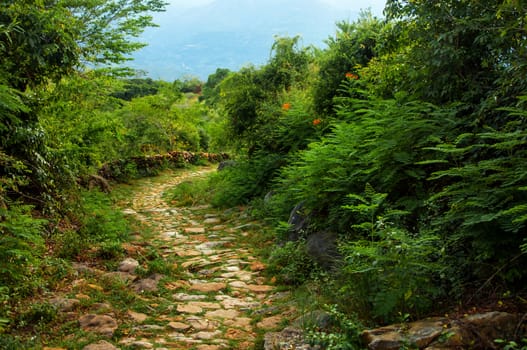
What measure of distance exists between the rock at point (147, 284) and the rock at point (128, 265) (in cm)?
29

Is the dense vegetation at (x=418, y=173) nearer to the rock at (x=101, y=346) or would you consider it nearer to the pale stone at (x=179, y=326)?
the pale stone at (x=179, y=326)

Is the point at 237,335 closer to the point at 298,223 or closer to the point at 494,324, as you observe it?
the point at 494,324

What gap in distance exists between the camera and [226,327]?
3990 millimetres

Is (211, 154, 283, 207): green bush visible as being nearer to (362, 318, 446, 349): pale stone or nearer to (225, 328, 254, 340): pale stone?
(225, 328, 254, 340): pale stone

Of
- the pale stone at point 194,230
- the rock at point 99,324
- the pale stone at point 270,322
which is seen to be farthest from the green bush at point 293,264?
the pale stone at point 194,230

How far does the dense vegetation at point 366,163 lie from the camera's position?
3.23m

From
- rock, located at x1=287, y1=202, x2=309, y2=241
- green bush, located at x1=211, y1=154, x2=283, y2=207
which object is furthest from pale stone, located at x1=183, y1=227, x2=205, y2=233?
rock, located at x1=287, y1=202, x2=309, y2=241

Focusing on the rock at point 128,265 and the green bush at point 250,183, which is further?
the green bush at point 250,183

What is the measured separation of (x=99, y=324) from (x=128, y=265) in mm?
1705

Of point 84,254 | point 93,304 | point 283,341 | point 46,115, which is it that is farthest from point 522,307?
point 46,115

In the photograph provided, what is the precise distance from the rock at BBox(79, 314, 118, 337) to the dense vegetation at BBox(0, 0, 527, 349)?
1.84 ft

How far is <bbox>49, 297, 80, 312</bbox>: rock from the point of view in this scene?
388 cm

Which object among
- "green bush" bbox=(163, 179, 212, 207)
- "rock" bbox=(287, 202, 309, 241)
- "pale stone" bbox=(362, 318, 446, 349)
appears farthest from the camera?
"green bush" bbox=(163, 179, 212, 207)

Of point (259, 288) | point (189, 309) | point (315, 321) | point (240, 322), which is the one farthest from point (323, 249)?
point (189, 309)
